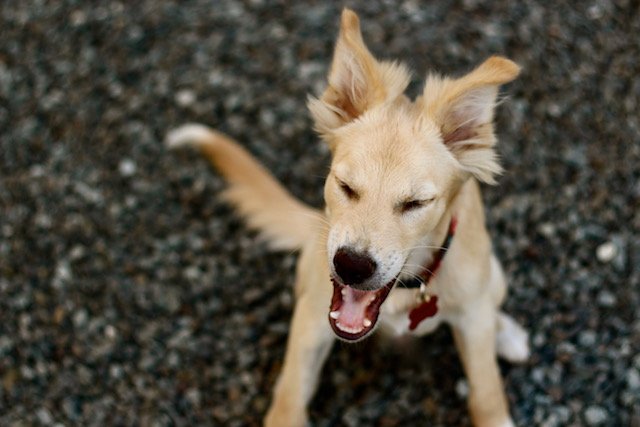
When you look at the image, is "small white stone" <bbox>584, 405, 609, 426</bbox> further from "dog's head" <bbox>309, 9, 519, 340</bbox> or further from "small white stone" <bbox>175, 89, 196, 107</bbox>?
"small white stone" <bbox>175, 89, 196, 107</bbox>

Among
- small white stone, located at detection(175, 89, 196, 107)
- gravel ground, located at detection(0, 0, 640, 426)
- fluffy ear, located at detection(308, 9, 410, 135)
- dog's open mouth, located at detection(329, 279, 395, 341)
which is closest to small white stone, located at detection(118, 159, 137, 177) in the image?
gravel ground, located at detection(0, 0, 640, 426)

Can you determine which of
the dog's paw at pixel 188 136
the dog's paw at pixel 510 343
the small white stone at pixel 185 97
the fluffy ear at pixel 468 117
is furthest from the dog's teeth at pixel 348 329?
the small white stone at pixel 185 97

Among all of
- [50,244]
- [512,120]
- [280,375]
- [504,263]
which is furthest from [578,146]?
[50,244]

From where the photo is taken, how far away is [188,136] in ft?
14.5

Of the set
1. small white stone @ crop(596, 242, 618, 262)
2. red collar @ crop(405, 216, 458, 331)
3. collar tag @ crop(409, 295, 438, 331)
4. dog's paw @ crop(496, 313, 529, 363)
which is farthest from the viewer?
small white stone @ crop(596, 242, 618, 262)

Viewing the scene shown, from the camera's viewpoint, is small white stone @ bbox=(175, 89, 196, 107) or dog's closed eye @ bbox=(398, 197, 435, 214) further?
small white stone @ bbox=(175, 89, 196, 107)

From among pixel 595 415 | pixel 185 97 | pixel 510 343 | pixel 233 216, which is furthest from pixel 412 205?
pixel 185 97

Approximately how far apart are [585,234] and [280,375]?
5.30 ft

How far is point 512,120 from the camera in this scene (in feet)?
15.2

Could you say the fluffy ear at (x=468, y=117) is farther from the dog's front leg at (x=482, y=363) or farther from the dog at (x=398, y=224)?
the dog's front leg at (x=482, y=363)

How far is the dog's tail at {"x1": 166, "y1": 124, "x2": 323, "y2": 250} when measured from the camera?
415cm

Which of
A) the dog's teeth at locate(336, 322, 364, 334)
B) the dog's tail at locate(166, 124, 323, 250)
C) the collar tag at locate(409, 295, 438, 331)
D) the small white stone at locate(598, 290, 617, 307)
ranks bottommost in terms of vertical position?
the small white stone at locate(598, 290, 617, 307)

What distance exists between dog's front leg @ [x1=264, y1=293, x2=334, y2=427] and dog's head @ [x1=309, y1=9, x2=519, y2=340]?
36cm

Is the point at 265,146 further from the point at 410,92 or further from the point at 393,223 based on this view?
the point at 393,223
